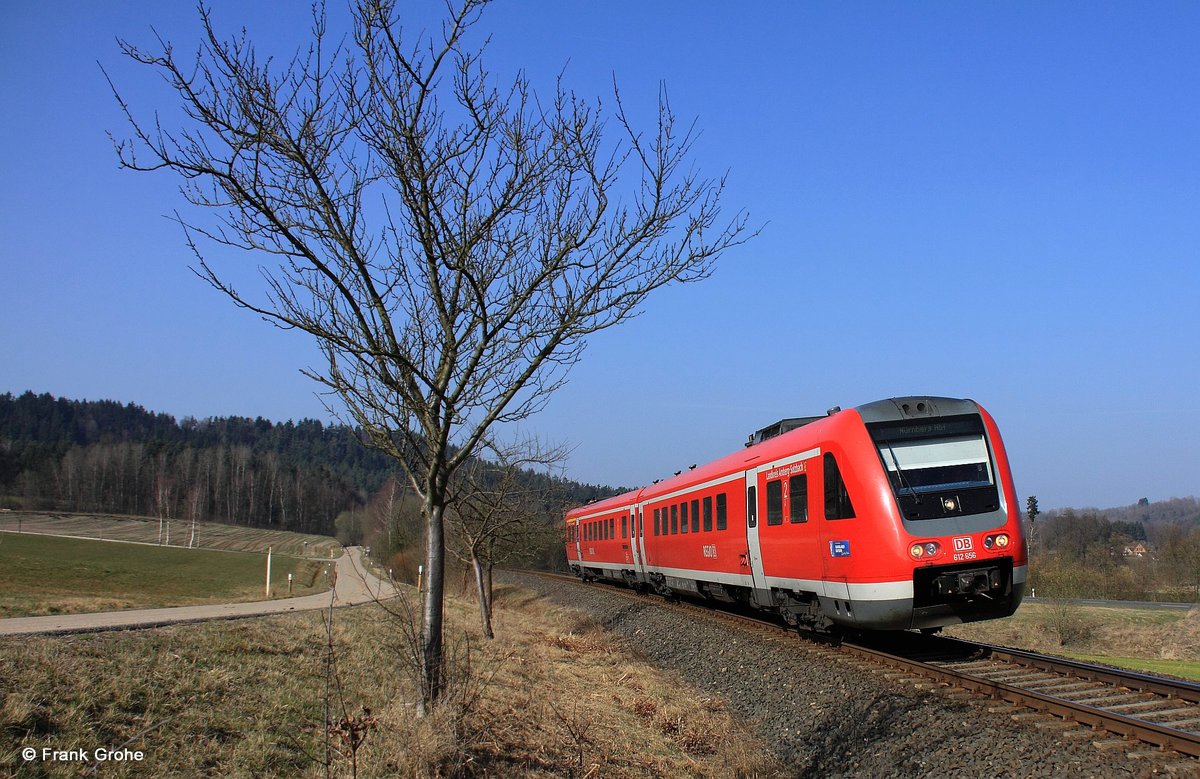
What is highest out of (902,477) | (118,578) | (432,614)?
(902,477)

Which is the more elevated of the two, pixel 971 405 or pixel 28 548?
pixel 971 405

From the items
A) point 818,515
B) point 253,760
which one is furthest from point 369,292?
point 818,515

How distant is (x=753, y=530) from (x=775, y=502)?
1144 mm

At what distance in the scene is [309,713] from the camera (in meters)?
7.36

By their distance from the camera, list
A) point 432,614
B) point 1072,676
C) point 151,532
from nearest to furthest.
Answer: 1. point 432,614
2. point 1072,676
3. point 151,532

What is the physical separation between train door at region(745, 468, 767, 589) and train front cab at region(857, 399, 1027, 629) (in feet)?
11.6

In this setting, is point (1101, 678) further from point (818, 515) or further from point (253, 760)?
point (253, 760)

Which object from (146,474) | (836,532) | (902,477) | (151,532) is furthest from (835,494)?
(146,474)

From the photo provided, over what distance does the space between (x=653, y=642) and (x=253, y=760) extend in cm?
1030

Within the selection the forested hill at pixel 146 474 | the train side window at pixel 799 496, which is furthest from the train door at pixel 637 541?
the forested hill at pixel 146 474

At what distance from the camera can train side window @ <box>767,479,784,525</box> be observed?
12352mm

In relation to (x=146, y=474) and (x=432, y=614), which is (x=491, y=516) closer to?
(x=432, y=614)

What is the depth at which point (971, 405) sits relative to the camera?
34.6ft

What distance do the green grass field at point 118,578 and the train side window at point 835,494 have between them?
40.4 ft
